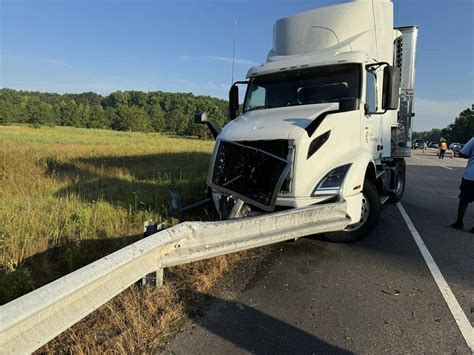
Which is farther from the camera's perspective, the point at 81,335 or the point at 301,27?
the point at 301,27

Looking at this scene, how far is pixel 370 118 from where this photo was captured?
5.72 meters

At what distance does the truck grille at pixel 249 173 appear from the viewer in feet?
14.7

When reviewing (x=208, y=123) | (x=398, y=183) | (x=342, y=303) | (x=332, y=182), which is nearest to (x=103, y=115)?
(x=398, y=183)

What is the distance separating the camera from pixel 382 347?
9.27 ft

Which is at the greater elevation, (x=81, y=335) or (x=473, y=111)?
(x=473, y=111)

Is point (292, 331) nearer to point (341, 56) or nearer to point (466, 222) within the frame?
point (341, 56)

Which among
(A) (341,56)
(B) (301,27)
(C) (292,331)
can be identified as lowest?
(C) (292,331)

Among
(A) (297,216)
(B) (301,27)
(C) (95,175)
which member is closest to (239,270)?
(A) (297,216)

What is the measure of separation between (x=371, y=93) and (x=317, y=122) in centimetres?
163

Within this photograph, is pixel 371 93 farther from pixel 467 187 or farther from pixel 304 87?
pixel 467 187

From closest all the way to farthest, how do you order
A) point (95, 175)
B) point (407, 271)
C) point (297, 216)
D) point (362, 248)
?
point (297, 216) → point (407, 271) → point (362, 248) → point (95, 175)

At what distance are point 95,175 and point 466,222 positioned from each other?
942cm

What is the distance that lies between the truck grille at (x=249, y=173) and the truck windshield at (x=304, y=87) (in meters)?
1.48

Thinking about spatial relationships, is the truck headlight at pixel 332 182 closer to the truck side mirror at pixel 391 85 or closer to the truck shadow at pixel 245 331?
the truck side mirror at pixel 391 85
